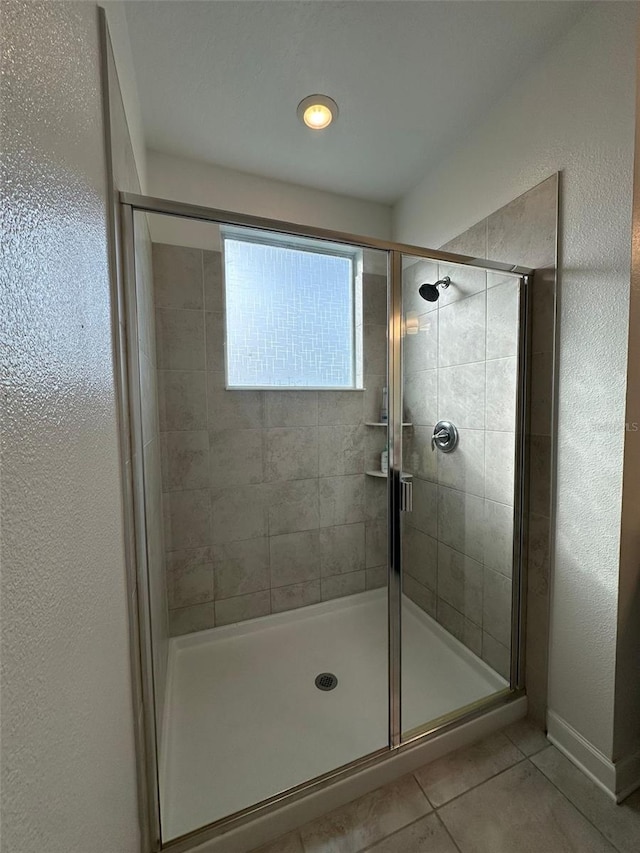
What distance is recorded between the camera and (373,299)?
6.49 ft

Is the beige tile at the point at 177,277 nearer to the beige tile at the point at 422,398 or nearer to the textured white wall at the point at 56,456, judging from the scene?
the textured white wall at the point at 56,456

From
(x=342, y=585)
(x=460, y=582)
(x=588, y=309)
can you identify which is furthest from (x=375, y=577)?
(x=588, y=309)

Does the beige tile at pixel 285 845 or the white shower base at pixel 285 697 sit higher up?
the white shower base at pixel 285 697

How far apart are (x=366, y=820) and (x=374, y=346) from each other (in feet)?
6.46

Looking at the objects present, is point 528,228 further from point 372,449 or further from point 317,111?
point 372,449

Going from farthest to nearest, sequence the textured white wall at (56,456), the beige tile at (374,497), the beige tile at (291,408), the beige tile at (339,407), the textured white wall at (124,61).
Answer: the beige tile at (374,497) < the beige tile at (339,407) < the beige tile at (291,408) < the textured white wall at (124,61) < the textured white wall at (56,456)

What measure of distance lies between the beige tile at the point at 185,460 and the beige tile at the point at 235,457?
0.04 metres

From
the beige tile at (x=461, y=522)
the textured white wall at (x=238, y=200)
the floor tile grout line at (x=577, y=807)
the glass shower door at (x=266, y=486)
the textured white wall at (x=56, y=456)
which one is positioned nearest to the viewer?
the textured white wall at (x=56, y=456)

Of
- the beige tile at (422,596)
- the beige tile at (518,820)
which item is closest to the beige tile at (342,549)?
the beige tile at (422,596)

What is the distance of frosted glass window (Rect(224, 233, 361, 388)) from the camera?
183 centimetres

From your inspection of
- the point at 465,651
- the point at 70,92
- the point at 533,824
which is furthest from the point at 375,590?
the point at 70,92

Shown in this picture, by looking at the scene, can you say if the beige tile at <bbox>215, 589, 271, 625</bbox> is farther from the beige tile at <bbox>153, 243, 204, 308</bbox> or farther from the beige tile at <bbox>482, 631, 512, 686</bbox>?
the beige tile at <bbox>153, 243, 204, 308</bbox>

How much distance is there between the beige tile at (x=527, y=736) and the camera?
1245mm

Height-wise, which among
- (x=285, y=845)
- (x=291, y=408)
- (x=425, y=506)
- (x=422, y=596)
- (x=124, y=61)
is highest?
(x=124, y=61)
